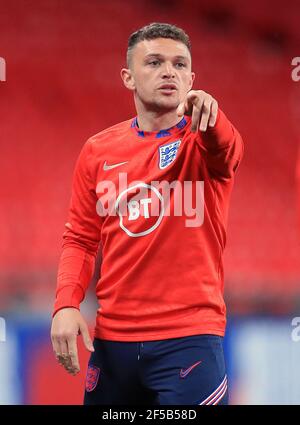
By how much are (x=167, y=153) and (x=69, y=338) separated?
1.66 feet

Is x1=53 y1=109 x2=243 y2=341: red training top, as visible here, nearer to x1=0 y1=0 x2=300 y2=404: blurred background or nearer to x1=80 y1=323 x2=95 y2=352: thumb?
x1=80 y1=323 x2=95 y2=352: thumb

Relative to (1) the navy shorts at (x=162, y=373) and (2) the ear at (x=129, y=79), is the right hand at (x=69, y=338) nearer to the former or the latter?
(1) the navy shorts at (x=162, y=373)

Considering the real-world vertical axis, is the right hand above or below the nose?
below

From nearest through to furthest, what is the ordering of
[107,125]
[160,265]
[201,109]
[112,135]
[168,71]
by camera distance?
[201,109], [160,265], [168,71], [112,135], [107,125]

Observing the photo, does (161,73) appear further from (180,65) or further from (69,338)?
(69,338)

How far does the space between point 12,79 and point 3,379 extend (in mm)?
1065

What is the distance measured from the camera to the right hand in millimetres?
1692

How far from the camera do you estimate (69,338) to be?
1691mm

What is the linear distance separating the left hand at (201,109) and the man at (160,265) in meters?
0.06

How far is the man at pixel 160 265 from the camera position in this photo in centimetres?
163

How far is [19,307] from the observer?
8.18ft

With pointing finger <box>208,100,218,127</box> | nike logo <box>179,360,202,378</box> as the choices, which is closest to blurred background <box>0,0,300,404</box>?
nike logo <box>179,360,202,378</box>

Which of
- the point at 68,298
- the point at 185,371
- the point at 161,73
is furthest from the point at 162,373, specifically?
the point at 161,73
